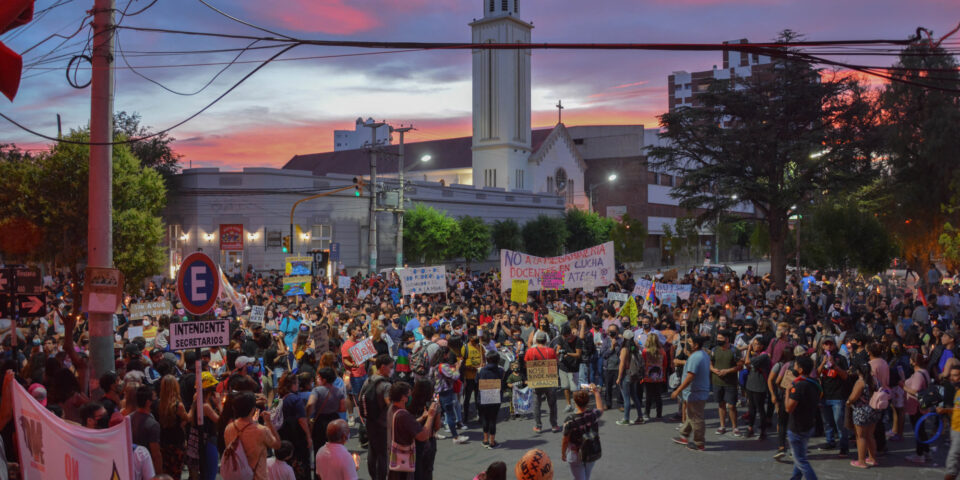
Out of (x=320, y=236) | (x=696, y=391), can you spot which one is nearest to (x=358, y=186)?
(x=320, y=236)

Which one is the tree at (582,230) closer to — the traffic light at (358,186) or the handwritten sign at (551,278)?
the traffic light at (358,186)

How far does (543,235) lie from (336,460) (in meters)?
54.8

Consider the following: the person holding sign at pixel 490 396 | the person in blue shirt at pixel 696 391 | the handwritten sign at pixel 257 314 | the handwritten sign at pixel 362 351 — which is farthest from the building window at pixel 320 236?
the person in blue shirt at pixel 696 391

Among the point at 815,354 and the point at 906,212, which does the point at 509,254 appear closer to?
the point at 815,354

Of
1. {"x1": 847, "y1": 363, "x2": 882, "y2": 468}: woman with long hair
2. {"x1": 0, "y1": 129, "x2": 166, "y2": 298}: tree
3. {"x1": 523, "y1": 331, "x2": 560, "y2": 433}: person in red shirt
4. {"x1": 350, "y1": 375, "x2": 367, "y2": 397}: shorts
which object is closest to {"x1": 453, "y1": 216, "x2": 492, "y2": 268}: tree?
{"x1": 0, "y1": 129, "x2": 166, "y2": 298}: tree

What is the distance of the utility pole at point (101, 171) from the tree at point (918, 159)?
34649mm

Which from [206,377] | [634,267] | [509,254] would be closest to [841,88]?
[509,254]

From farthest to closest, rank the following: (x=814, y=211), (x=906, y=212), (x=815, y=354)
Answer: (x=814, y=211) < (x=906, y=212) < (x=815, y=354)

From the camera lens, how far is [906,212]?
3734 centimetres

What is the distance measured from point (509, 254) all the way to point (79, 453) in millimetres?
15559

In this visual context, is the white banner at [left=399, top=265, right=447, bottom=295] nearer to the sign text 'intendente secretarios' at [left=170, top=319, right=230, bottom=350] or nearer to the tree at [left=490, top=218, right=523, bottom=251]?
the sign text 'intendente secretarios' at [left=170, top=319, right=230, bottom=350]

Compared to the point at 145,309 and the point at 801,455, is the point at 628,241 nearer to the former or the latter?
the point at 145,309

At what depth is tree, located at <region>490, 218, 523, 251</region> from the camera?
188 ft

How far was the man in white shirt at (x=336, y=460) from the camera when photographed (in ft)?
20.2
